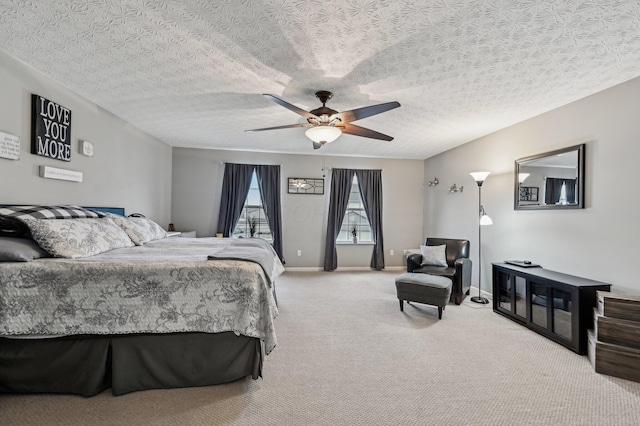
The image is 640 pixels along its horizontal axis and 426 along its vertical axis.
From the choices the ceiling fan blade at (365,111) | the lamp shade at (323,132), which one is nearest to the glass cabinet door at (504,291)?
the ceiling fan blade at (365,111)

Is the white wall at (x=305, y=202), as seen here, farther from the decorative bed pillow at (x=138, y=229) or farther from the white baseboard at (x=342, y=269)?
the decorative bed pillow at (x=138, y=229)

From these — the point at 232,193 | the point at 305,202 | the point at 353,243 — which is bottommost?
the point at 353,243

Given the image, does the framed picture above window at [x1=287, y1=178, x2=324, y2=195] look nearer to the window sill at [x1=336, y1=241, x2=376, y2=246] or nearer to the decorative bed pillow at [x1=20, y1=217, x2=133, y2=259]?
the window sill at [x1=336, y1=241, x2=376, y2=246]

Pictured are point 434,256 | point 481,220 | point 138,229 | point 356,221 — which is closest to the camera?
point 138,229

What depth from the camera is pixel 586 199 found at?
10.2 ft

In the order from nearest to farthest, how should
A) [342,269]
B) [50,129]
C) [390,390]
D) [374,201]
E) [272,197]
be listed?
[390,390]
[50,129]
[272,197]
[342,269]
[374,201]

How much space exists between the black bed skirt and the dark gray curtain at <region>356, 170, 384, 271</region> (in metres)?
4.72

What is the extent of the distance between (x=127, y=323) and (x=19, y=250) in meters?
0.86

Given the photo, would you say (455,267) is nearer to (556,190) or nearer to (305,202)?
(556,190)

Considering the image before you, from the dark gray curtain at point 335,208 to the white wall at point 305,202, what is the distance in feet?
0.45

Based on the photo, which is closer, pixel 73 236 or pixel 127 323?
pixel 127 323

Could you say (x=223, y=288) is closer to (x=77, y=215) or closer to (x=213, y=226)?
(x=77, y=215)

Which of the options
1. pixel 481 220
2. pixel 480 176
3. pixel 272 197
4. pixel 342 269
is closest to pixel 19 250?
pixel 272 197

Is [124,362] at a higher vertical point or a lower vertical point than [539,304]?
lower
